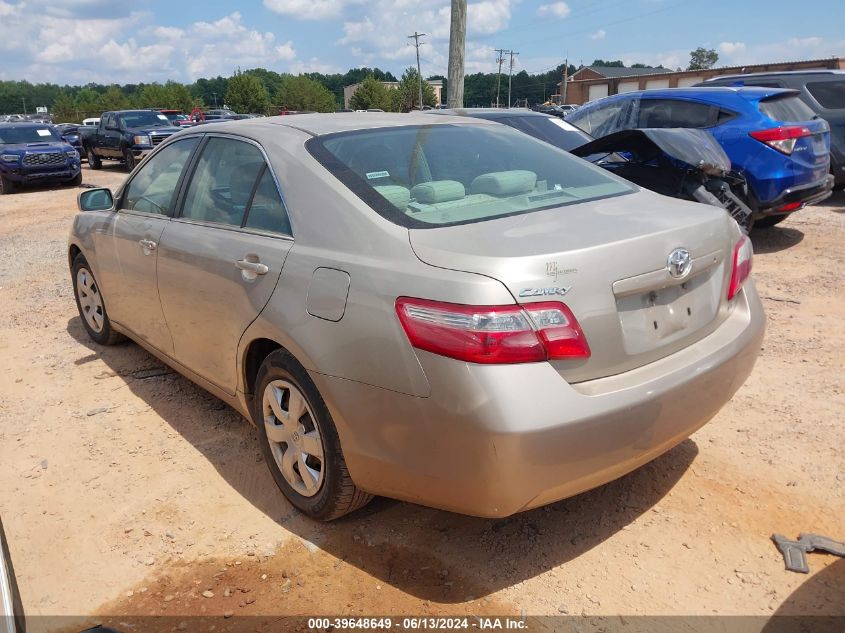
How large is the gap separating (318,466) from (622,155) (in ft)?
15.1

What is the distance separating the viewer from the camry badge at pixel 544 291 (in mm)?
2146

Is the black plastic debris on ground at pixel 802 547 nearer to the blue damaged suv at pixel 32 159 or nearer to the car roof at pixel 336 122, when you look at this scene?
the car roof at pixel 336 122

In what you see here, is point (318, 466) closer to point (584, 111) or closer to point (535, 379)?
point (535, 379)

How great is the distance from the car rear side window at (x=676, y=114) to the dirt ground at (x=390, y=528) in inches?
159

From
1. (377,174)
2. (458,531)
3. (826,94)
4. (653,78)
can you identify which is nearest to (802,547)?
(458,531)

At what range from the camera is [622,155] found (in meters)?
6.27

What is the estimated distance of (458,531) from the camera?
288 centimetres

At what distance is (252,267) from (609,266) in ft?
4.88

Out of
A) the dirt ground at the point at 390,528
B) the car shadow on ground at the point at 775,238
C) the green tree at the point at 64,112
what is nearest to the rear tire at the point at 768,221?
the car shadow on ground at the point at 775,238

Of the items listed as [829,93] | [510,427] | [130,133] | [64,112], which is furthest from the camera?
[64,112]

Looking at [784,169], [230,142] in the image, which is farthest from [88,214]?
[784,169]

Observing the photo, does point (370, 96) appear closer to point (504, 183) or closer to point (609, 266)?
point (504, 183)

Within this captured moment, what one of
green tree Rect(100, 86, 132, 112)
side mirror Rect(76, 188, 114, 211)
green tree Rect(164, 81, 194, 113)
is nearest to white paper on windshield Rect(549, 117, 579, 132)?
side mirror Rect(76, 188, 114, 211)

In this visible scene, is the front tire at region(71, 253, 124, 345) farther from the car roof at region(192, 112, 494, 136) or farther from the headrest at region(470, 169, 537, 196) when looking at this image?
the headrest at region(470, 169, 537, 196)
